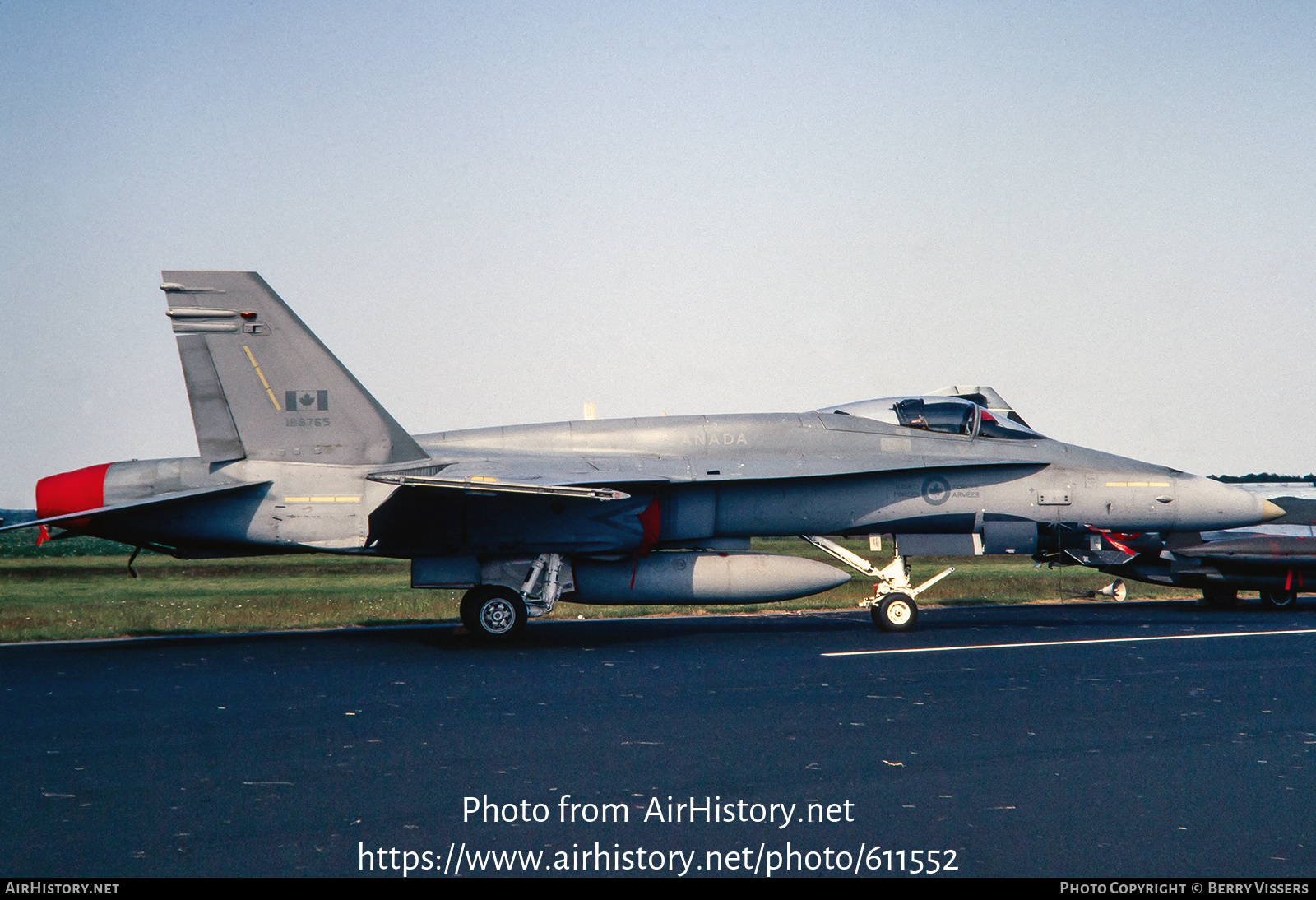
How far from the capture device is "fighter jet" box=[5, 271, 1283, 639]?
38.9ft

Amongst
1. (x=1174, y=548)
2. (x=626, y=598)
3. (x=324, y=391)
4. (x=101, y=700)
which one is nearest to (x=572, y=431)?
(x=626, y=598)

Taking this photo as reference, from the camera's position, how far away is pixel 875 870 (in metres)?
4.03

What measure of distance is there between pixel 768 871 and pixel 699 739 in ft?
7.74

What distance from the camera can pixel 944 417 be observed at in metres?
13.4

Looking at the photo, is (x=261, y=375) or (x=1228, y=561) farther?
(x=1228, y=561)

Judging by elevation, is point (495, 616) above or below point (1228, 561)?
below

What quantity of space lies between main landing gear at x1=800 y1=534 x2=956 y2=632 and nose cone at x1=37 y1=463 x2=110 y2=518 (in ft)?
28.0

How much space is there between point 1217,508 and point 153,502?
12923 mm

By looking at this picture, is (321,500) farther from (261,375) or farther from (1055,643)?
(1055,643)

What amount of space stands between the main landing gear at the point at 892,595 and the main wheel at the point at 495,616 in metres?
3.82

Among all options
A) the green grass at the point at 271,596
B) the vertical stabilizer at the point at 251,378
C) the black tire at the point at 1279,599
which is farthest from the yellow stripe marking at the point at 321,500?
the black tire at the point at 1279,599

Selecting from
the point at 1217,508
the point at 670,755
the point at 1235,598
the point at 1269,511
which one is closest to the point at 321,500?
the point at 670,755

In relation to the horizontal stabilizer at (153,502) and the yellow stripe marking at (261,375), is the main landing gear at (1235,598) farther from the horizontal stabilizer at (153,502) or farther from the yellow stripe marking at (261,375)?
the horizontal stabilizer at (153,502)
